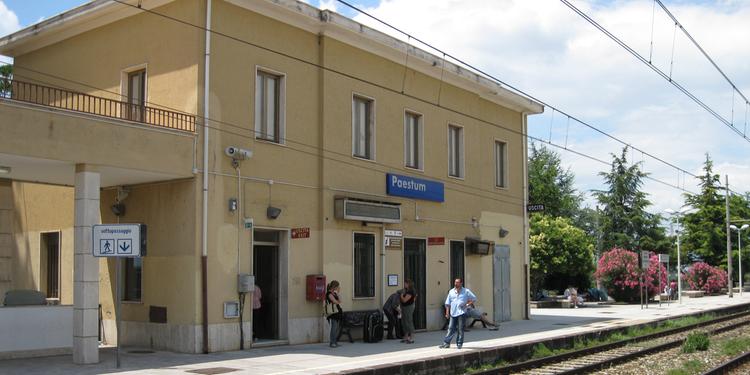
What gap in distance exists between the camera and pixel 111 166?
14766 millimetres

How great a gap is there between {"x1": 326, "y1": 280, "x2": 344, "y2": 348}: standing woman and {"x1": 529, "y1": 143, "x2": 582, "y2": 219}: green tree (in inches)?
1725

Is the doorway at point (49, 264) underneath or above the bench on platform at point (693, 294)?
A: above

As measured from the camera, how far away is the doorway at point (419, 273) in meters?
22.2

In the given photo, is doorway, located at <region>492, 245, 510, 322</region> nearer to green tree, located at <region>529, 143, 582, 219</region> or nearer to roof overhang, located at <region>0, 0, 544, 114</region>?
roof overhang, located at <region>0, 0, 544, 114</region>

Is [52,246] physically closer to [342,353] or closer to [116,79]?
[116,79]

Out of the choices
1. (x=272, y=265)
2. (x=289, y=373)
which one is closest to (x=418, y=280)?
(x=272, y=265)

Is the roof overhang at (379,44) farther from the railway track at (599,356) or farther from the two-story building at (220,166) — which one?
the railway track at (599,356)

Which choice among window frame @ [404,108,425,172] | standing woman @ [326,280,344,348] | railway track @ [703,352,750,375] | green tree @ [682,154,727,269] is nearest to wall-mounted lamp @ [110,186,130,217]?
standing woman @ [326,280,344,348]

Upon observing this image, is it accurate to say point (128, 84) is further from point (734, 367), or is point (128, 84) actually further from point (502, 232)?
point (734, 367)

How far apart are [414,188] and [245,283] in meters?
6.83

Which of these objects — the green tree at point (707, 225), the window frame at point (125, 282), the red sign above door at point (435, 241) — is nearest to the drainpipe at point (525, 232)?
the red sign above door at point (435, 241)

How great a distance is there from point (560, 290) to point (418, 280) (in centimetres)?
2626

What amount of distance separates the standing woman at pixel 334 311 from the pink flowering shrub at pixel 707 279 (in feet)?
133

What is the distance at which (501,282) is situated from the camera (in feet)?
86.7
